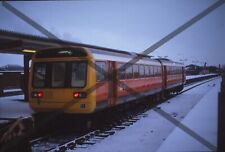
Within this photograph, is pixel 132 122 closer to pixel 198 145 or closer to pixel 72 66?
pixel 72 66

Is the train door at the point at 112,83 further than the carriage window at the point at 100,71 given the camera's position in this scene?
Yes

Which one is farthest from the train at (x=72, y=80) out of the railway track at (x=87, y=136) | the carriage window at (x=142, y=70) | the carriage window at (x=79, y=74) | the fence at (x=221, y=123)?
the fence at (x=221, y=123)

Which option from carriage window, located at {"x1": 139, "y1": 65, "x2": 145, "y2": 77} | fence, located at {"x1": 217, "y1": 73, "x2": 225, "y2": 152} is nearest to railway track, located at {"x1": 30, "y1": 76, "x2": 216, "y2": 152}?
carriage window, located at {"x1": 139, "y1": 65, "x2": 145, "y2": 77}

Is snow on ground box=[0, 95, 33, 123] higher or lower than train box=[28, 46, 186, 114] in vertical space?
lower

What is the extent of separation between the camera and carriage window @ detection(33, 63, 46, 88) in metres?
11.0

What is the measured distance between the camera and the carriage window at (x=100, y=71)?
1091 cm

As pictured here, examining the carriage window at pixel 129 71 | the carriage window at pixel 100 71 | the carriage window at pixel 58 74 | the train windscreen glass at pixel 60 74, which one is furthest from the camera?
the carriage window at pixel 129 71

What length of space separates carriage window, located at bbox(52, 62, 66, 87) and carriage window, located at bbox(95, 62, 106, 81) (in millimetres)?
1070

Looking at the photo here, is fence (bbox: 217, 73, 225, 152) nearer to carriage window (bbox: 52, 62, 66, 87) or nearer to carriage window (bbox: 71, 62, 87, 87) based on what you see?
carriage window (bbox: 71, 62, 87, 87)

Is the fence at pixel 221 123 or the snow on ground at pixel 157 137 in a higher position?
the fence at pixel 221 123

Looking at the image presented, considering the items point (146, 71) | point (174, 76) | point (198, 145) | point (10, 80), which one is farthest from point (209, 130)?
point (10, 80)

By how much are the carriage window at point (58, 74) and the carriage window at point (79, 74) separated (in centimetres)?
35

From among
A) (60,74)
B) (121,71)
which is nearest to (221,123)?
(60,74)

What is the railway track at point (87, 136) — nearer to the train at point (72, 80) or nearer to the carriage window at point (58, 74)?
the train at point (72, 80)
